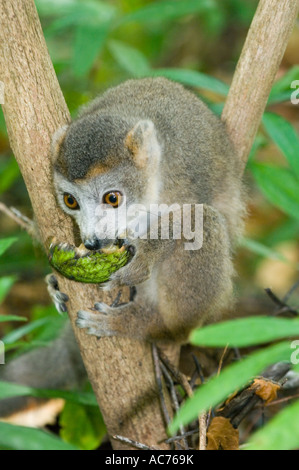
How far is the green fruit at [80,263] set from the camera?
10.4 feet

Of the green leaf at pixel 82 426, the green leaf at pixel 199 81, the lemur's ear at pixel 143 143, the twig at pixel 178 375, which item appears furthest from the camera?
the green leaf at pixel 199 81

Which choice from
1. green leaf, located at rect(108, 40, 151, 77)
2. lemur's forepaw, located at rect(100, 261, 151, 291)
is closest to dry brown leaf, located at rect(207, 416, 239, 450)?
lemur's forepaw, located at rect(100, 261, 151, 291)

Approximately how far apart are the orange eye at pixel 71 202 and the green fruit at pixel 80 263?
39 cm

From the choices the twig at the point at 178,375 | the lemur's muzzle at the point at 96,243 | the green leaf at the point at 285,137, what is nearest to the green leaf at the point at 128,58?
the green leaf at the point at 285,137

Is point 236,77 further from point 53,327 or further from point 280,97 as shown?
point 53,327

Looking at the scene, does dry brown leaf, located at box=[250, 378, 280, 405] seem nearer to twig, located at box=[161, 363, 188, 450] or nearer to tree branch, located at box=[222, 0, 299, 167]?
twig, located at box=[161, 363, 188, 450]

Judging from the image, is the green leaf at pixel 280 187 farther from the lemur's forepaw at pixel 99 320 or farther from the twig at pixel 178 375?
the lemur's forepaw at pixel 99 320

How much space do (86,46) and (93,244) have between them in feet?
9.60

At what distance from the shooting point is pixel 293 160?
13.1 feet

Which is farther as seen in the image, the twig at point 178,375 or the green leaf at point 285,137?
the green leaf at point 285,137

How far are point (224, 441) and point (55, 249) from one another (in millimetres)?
1453

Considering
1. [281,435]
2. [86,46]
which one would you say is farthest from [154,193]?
[281,435]

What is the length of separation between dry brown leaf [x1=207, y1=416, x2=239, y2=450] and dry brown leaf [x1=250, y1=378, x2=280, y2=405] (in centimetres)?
24
